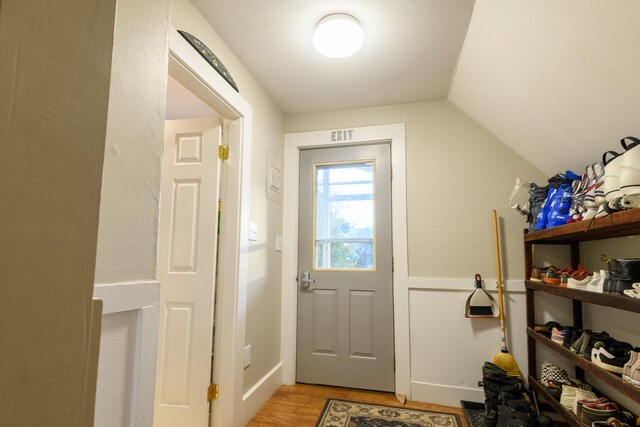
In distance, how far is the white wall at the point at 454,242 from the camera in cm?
237

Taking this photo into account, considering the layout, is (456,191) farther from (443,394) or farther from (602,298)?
(443,394)

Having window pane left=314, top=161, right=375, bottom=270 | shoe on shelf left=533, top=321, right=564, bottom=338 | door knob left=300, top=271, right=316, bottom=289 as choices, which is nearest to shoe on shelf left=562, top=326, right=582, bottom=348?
shoe on shelf left=533, top=321, right=564, bottom=338

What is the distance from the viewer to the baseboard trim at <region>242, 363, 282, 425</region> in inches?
81.6

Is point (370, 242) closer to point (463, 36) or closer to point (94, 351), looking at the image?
point (463, 36)

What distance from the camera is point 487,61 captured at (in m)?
1.91

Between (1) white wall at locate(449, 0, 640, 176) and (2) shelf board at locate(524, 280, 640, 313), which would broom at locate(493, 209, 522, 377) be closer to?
(2) shelf board at locate(524, 280, 640, 313)

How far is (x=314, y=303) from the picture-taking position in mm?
2742

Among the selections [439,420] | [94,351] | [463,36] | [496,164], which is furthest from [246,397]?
[463,36]

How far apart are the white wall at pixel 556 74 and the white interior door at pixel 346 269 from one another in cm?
93

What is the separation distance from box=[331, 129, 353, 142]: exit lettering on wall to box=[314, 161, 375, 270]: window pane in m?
0.22

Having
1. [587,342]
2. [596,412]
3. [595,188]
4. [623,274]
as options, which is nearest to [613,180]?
[595,188]

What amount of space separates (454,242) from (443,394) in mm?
1097

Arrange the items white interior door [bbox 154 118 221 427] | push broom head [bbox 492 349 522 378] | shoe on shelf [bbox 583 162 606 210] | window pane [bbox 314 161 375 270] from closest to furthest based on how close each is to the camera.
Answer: shoe on shelf [bbox 583 162 606 210] → white interior door [bbox 154 118 221 427] → push broom head [bbox 492 349 522 378] → window pane [bbox 314 161 375 270]

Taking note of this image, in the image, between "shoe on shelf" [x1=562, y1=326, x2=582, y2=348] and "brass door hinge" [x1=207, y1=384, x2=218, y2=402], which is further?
"brass door hinge" [x1=207, y1=384, x2=218, y2=402]
